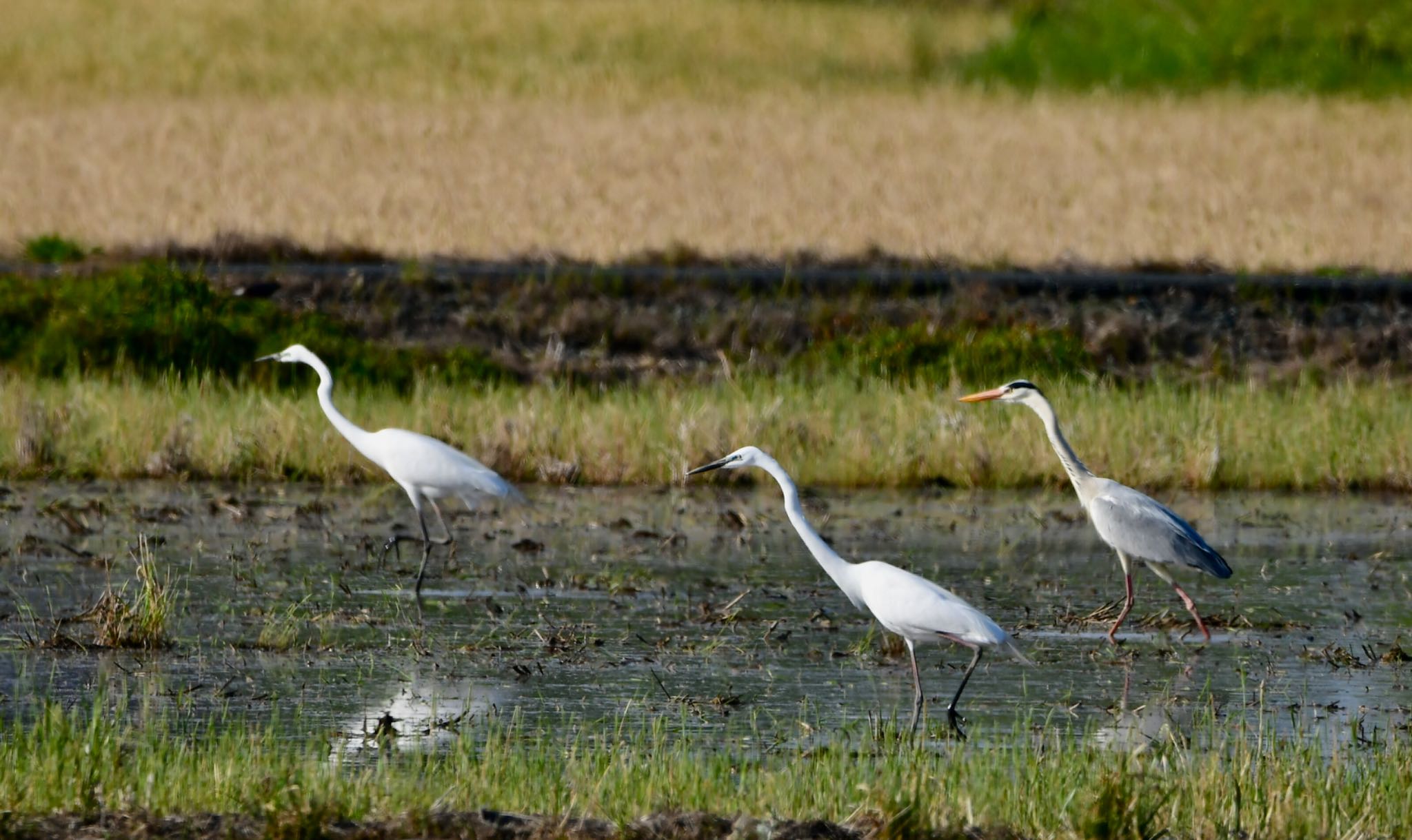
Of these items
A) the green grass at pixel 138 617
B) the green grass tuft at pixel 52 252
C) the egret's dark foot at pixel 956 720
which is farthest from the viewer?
the green grass tuft at pixel 52 252

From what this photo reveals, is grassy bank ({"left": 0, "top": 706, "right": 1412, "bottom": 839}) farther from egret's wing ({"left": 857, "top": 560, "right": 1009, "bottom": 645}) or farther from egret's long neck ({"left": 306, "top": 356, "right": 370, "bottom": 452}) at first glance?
egret's long neck ({"left": 306, "top": 356, "right": 370, "bottom": 452})

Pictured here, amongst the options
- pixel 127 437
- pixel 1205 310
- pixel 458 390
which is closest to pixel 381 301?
pixel 458 390

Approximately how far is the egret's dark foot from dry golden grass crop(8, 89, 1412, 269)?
1508 centimetres

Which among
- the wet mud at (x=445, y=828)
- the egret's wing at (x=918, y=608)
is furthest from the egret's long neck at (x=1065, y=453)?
→ the wet mud at (x=445, y=828)

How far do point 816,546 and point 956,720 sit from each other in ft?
2.93

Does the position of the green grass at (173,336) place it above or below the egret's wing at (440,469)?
above

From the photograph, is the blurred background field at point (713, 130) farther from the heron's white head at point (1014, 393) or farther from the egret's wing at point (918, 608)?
the egret's wing at point (918, 608)

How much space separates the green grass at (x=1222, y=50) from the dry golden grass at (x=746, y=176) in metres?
2.84

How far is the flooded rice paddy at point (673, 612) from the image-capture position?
28.5 feet

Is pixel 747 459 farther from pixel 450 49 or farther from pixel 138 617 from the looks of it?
pixel 450 49

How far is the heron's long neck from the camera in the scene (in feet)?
28.7

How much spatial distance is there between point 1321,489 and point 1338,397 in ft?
5.57

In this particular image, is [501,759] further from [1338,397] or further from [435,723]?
[1338,397]

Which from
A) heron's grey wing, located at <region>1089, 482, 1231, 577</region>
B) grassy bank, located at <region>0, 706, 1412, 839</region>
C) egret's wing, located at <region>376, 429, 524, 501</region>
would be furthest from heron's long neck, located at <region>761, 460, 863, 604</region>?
egret's wing, located at <region>376, 429, 524, 501</region>
